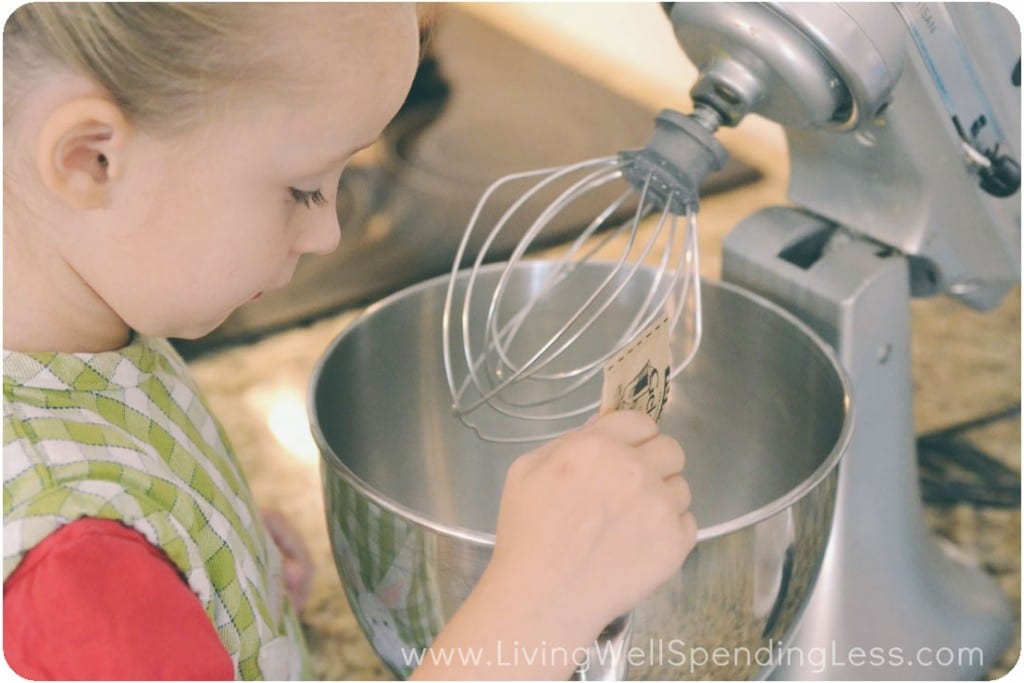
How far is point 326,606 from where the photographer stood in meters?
0.78

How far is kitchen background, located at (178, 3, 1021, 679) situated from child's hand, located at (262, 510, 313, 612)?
51 mm

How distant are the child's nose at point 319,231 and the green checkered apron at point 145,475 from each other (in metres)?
0.11

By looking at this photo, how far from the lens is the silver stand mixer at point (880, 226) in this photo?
52 centimetres

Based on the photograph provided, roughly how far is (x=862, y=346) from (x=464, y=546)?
278 millimetres

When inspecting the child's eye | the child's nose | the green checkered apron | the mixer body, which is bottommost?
the green checkered apron

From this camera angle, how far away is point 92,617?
0.42 m

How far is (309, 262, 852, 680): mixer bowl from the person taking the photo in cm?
48

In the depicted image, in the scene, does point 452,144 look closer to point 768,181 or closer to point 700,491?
point 768,181

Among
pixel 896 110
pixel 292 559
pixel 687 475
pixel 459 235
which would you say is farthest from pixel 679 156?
pixel 459 235

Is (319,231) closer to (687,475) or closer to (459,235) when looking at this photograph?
(687,475)

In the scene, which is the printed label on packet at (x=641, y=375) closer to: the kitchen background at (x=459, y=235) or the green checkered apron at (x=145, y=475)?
the green checkered apron at (x=145, y=475)

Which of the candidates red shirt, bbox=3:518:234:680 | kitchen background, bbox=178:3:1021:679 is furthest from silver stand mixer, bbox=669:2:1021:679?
red shirt, bbox=3:518:234:680

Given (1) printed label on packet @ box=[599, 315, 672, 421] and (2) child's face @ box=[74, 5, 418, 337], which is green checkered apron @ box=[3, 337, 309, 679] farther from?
(1) printed label on packet @ box=[599, 315, 672, 421]

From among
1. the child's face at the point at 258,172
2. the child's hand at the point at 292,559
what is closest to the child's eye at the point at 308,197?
the child's face at the point at 258,172
